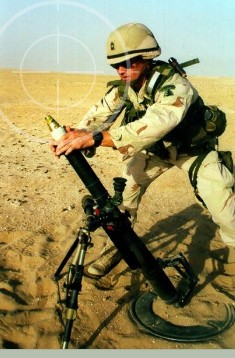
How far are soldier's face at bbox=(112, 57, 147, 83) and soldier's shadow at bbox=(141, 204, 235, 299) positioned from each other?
233 centimetres

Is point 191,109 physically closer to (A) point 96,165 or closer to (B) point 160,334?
(B) point 160,334

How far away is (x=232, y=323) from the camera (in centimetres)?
406

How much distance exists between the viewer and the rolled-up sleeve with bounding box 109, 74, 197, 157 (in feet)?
11.6

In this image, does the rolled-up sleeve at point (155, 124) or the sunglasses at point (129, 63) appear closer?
the rolled-up sleeve at point (155, 124)

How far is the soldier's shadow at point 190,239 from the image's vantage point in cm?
515

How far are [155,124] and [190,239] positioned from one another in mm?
2739

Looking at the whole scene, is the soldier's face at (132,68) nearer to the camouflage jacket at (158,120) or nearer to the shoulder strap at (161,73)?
the shoulder strap at (161,73)

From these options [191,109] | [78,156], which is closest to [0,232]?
[78,156]

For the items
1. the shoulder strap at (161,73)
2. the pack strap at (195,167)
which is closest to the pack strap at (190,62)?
the shoulder strap at (161,73)

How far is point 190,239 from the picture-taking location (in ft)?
19.2

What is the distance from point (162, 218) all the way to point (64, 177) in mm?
2592

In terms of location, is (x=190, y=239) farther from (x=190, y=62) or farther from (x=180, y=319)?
(x=190, y=62)

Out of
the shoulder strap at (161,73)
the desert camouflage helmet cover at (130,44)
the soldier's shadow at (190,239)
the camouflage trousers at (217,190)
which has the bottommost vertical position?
the soldier's shadow at (190,239)

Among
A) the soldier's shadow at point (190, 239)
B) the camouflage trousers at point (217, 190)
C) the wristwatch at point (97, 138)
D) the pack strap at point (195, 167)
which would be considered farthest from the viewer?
the soldier's shadow at point (190, 239)
